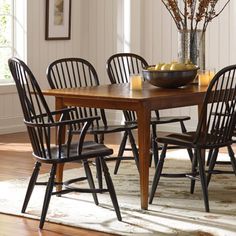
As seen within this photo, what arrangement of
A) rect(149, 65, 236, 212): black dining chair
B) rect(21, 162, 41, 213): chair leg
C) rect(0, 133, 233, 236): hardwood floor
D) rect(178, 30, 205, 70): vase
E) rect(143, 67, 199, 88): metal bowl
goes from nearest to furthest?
rect(0, 133, 233, 236): hardwood floor
rect(21, 162, 41, 213): chair leg
rect(149, 65, 236, 212): black dining chair
rect(143, 67, 199, 88): metal bowl
rect(178, 30, 205, 70): vase

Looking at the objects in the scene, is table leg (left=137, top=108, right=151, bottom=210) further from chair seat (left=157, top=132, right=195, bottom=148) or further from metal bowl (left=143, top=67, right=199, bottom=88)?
metal bowl (left=143, top=67, right=199, bottom=88)

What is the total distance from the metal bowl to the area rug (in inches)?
30.6

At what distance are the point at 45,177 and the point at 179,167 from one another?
1.19m

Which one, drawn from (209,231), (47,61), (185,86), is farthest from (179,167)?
(47,61)


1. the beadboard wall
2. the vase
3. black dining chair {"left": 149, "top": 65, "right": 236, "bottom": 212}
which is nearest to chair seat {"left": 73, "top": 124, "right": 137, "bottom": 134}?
black dining chair {"left": 149, "top": 65, "right": 236, "bottom": 212}

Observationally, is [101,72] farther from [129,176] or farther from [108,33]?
[129,176]

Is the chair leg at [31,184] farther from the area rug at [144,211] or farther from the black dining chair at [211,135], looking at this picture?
the black dining chair at [211,135]

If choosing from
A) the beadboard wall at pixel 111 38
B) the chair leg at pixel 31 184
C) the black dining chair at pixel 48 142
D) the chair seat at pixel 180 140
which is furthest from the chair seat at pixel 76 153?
the beadboard wall at pixel 111 38

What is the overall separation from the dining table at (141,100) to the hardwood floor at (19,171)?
647 mm

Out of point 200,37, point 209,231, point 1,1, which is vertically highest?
point 1,1

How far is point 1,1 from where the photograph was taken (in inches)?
337

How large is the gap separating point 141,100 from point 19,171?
1937 mm

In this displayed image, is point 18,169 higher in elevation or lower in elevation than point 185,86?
lower

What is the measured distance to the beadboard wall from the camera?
8328 mm
